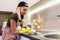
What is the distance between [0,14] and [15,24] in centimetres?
156

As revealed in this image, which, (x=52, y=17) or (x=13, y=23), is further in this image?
(x=52, y=17)

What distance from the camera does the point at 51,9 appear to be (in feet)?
7.09

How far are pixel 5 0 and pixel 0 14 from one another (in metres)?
0.43

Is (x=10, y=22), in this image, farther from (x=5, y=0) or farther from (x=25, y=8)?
(x=5, y=0)

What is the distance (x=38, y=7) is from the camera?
2752 mm

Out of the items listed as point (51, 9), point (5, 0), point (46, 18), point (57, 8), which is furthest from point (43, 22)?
point (5, 0)

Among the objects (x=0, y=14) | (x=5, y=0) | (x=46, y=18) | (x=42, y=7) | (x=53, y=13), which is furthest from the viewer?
(x=0, y=14)

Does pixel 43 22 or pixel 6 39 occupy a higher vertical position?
pixel 43 22

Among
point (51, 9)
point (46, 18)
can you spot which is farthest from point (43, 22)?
point (51, 9)

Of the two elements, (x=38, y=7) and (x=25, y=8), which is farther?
(x=38, y=7)

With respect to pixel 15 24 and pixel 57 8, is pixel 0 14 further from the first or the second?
pixel 57 8

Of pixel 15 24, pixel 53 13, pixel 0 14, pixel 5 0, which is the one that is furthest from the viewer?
pixel 0 14

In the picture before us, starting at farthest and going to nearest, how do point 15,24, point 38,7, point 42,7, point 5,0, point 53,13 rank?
point 5,0, point 38,7, point 42,7, point 53,13, point 15,24

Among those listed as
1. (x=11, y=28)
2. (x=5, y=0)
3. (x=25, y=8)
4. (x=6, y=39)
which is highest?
(x=5, y=0)
